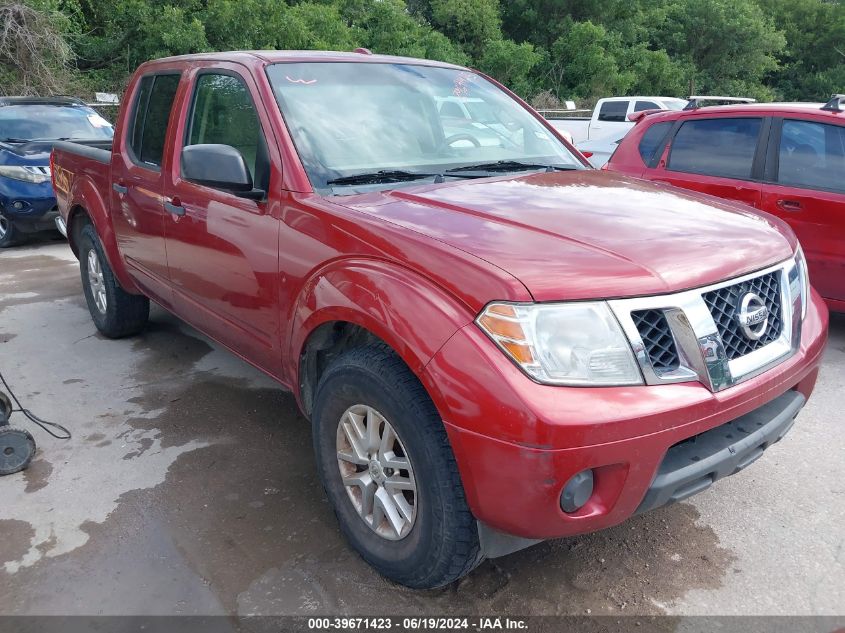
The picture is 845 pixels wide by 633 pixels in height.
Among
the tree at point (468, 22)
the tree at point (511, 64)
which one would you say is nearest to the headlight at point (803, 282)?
the tree at point (511, 64)

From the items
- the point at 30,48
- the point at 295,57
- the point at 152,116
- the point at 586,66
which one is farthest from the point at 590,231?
the point at 586,66

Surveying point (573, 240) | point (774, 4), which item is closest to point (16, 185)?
point (573, 240)

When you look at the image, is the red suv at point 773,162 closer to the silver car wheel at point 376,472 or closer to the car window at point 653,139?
the car window at point 653,139

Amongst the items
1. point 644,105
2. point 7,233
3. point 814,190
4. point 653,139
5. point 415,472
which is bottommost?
point 7,233

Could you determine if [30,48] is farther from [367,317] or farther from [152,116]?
[367,317]

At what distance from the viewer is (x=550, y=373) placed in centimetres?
202

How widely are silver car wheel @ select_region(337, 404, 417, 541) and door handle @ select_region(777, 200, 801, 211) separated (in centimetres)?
379

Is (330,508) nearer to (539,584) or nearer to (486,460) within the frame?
(539,584)

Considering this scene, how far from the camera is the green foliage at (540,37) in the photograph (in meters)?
19.0

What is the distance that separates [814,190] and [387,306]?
3.86m

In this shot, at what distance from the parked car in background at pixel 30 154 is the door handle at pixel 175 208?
189 inches

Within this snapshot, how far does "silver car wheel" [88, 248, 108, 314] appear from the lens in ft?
16.7

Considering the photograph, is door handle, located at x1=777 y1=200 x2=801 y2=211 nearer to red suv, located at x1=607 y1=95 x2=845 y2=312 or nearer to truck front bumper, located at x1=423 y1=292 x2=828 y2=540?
red suv, located at x1=607 y1=95 x2=845 y2=312

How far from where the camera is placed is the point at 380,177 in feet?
9.78
